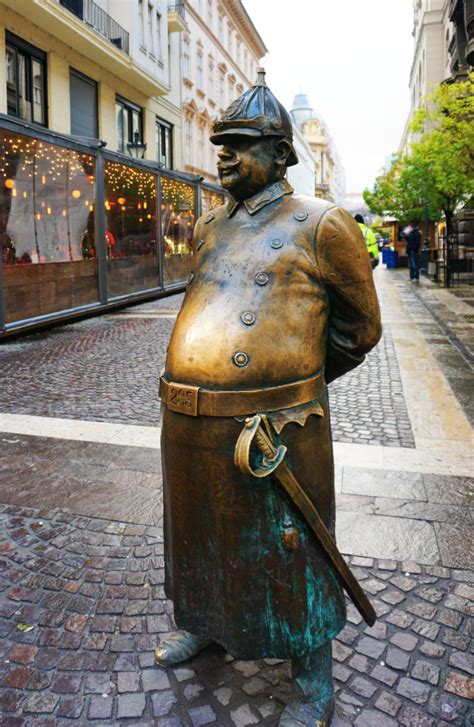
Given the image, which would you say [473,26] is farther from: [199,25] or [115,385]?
[199,25]

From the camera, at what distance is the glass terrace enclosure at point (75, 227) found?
398 inches

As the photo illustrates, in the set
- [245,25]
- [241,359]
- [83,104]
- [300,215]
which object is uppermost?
[245,25]

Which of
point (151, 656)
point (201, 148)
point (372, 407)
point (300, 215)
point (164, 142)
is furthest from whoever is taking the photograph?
point (201, 148)

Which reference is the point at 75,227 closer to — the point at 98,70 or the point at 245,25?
the point at 98,70

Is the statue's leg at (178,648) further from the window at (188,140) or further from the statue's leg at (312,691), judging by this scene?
the window at (188,140)

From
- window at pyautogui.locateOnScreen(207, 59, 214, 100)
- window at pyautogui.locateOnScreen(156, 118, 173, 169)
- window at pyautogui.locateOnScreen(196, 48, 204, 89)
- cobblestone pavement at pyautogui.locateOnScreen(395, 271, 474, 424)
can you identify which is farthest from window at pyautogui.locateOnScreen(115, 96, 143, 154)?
window at pyautogui.locateOnScreen(207, 59, 214, 100)

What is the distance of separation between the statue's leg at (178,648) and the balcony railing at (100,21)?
19115 millimetres

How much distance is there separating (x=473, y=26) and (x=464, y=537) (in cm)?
1348

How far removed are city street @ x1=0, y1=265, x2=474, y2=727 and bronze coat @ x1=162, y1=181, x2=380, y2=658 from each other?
16.1 inches

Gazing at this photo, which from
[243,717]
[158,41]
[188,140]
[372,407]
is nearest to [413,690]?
[243,717]

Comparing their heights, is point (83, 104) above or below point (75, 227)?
above

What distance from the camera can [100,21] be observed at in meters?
19.8

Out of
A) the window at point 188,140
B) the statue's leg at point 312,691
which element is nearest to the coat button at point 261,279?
the statue's leg at point 312,691

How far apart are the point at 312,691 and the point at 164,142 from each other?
26.7 m
